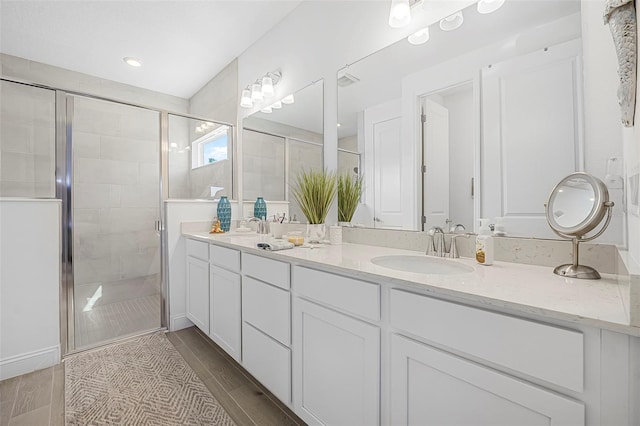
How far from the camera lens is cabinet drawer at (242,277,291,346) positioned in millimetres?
1339

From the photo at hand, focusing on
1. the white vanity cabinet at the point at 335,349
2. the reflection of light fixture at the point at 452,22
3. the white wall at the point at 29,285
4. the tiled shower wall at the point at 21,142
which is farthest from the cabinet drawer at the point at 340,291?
the tiled shower wall at the point at 21,142

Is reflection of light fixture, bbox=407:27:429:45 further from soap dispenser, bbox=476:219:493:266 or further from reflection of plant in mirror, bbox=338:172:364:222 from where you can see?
soap dispenser, bbox=476:219:493:266

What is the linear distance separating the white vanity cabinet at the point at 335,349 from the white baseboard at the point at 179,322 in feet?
5.41

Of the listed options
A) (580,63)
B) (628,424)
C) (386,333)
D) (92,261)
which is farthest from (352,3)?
(92,261)

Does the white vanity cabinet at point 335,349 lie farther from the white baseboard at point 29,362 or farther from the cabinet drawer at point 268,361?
the white baseboard at point 29,362

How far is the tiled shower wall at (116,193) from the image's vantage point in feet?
7.92

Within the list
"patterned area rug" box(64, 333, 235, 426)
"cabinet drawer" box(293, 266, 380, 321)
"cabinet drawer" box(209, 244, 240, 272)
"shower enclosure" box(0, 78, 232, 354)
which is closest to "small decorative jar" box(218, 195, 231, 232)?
"shower enclosure" box(0, 78, 232, 354)

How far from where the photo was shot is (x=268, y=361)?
57.2 inches

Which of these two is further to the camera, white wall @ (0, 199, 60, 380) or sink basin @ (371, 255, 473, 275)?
white wall @ (0, 199, 60, 380)

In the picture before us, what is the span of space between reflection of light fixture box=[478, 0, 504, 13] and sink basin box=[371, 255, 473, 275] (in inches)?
42.6

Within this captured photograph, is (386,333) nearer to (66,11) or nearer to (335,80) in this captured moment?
(335,80)

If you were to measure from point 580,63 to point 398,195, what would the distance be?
2.77ft

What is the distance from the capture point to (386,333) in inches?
37.2

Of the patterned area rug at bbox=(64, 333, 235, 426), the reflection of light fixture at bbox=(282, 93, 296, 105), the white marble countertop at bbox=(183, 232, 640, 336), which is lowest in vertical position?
the patterned area rug at bbox=(64, 333, 235, 426)
